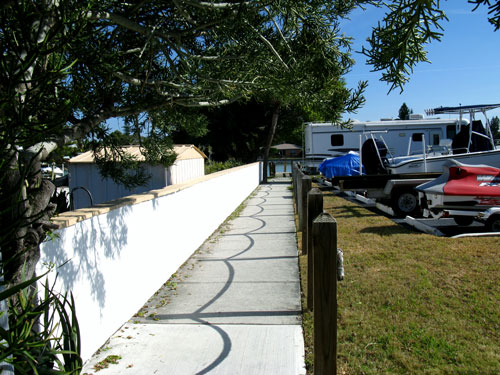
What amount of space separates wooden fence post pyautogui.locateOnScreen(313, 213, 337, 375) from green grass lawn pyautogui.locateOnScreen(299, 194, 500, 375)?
19.9 inches

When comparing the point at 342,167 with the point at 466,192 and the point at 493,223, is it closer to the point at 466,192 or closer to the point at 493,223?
Answer: the point at 466,192

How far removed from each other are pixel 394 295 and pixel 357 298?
43cm

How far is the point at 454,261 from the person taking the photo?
20.5 ft

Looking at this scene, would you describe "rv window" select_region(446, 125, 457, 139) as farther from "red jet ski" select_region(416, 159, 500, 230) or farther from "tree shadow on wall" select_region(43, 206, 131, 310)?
"tree shadow on wall" select_region(43, 206, 131, 310)

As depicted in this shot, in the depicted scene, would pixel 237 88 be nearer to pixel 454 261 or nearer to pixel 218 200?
pixel 454 261

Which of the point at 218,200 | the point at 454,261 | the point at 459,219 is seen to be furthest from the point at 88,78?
the point at 459,219

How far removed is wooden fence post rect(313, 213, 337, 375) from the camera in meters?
3.07

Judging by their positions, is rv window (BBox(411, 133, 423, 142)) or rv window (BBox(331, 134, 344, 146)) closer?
rv window (BBox(411, 133, 423, 142))

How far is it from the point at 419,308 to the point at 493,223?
4.49 metres

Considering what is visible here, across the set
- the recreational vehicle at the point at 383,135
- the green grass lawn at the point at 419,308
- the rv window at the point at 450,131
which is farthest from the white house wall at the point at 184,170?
the rv window at the point at 450,131

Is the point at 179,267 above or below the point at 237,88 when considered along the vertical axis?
below

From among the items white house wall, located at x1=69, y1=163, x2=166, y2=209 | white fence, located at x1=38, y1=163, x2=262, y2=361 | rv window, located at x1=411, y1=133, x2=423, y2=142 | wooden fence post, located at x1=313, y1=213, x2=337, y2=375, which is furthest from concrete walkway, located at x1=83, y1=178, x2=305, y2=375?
rv window, located at x1=411, y1=133, x2=423, y2=142

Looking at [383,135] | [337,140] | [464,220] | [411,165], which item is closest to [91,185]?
[464,220]

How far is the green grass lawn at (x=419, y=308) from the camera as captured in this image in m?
3.56
